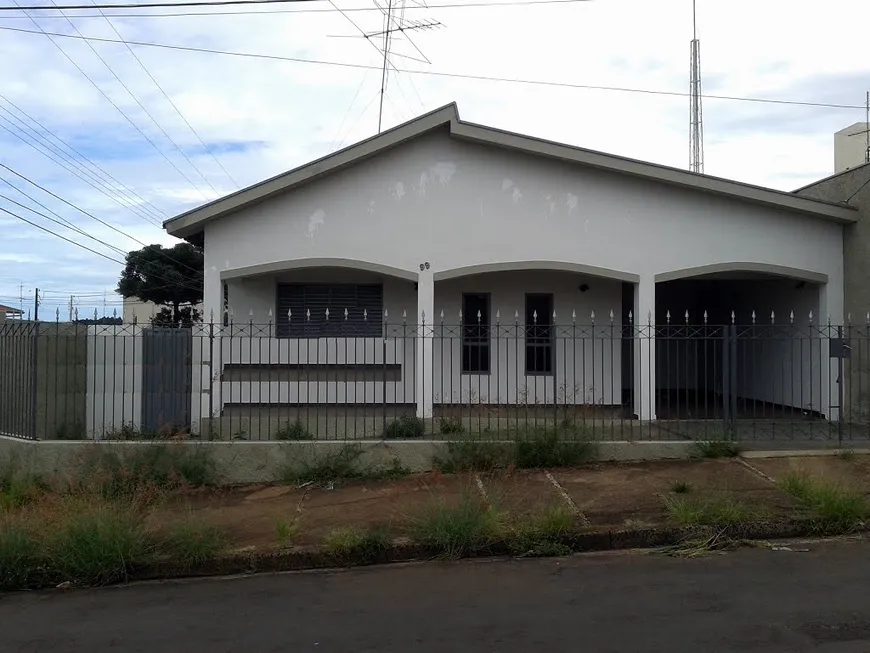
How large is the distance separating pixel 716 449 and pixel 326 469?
4845 millimetres

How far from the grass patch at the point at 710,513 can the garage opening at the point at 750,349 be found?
3.04 metres

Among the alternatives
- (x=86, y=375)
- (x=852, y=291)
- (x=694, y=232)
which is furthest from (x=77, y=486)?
(x=852, y=291)

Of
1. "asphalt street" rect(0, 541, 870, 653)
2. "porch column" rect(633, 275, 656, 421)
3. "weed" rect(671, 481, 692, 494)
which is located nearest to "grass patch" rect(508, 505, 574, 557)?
"asphalt street" rect(0, 541, 870, 653)

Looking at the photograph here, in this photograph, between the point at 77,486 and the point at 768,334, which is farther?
the point at 768,334

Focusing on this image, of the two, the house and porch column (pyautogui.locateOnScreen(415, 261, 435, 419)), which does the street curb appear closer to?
the house

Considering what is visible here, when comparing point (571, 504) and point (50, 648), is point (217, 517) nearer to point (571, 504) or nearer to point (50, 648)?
point (50, 648)

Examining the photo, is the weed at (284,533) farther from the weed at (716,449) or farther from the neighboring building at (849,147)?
the neighboring building at (849,147)

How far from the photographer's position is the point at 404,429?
10.3 meters

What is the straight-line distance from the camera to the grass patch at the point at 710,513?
7172 mm

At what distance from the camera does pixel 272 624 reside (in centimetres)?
538

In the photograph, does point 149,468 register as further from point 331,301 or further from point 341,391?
point 331,301

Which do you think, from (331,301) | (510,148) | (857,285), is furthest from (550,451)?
(857,285)

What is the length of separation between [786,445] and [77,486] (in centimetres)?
857

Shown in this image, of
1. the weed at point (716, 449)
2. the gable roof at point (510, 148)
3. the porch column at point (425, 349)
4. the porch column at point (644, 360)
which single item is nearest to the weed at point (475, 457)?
the porch column at point (425, 349)
